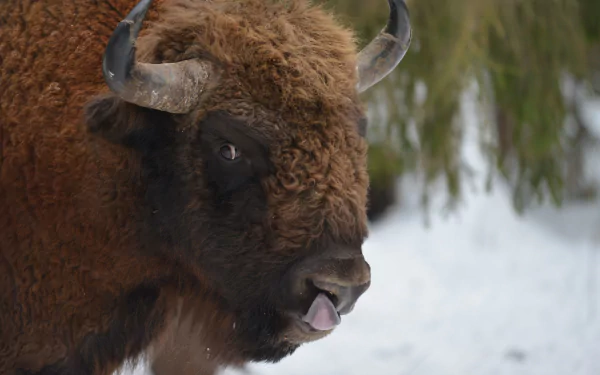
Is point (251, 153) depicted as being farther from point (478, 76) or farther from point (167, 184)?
point (478, 76)

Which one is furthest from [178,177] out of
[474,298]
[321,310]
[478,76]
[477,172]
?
[474,298]

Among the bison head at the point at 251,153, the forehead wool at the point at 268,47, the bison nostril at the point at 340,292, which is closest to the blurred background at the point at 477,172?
the forehead wool at the point at 268,47

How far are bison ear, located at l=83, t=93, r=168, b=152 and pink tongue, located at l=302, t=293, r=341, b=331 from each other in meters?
1.02

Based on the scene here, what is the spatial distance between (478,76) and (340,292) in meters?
4.28

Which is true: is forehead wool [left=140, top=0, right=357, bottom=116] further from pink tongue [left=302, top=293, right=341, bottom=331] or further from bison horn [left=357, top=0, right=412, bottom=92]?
pink tongue [left=302, top=293, right=341, bottom=331]

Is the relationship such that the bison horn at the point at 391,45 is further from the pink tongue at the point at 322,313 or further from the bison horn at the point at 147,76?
the pink tongue at the point at 322,313

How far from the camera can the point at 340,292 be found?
301 centimetres

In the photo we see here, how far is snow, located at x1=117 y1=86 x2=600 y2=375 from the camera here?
6727mm

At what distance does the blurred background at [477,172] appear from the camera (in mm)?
6586

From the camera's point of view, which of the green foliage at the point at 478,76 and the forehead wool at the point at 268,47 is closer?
the forehead wool at the point at 268,47

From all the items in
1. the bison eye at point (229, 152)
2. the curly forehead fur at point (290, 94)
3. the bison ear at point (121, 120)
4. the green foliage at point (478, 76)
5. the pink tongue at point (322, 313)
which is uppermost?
the curly forehead fur at point (290, 94)

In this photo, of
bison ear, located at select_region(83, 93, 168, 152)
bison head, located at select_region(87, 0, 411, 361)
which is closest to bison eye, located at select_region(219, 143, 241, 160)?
bison head, located at select_region(87, 0, 411, 361)

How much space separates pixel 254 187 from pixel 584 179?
9.42m

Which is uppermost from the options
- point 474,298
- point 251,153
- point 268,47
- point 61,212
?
point 268,47
